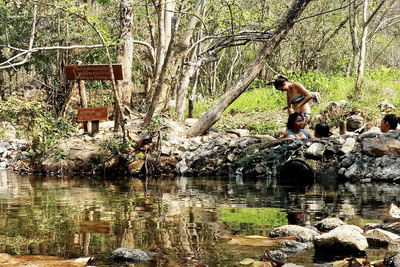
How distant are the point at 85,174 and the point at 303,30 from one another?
15.8 m

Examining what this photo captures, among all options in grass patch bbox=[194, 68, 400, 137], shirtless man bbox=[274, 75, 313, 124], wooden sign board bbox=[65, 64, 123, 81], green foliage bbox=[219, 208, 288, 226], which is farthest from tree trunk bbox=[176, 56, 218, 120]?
green foliage bbox=[219, 208, 288, 226]

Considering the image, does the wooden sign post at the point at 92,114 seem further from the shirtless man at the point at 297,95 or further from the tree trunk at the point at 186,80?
the shirtless man at the point at 297,95

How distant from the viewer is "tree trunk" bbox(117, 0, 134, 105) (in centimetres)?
1337

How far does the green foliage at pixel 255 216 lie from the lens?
15.4 ft

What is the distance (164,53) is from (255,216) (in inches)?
392

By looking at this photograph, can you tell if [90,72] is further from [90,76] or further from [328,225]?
[328,225]

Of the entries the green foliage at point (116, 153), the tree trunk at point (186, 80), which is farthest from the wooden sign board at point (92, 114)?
the tree trunk at point (186, 80)

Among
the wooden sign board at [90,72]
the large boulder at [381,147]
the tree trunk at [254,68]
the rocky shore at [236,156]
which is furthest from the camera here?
the wooden sign board at [90,72]

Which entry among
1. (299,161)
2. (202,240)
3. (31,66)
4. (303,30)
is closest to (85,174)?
(299,161)

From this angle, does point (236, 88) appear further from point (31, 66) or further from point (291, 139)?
point (31, 66)

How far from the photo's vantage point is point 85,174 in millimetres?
11234

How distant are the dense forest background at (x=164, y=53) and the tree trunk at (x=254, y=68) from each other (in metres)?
0.03

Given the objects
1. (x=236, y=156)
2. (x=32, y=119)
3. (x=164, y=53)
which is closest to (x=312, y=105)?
(x=164, y=53)

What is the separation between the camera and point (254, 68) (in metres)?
11.8
